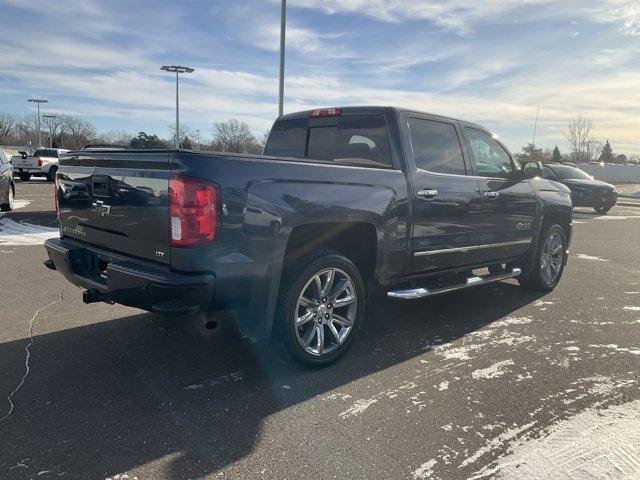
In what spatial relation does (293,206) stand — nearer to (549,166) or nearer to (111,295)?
(111,295)

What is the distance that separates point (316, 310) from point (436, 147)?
2.03 meters

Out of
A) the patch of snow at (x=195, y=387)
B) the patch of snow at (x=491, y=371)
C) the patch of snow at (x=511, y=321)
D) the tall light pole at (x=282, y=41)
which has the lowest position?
the patch of snow at (x=195, y=387)

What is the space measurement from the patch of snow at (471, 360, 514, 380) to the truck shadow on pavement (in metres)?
0.48

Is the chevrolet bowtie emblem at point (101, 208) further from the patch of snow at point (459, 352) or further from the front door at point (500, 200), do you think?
the front door at point (500, 200)

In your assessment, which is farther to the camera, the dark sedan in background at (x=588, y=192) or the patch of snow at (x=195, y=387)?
the dark sedan in background at (x=588, y=192)

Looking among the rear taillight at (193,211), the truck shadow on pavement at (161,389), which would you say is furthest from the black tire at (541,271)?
the rear taillight at (193,211)

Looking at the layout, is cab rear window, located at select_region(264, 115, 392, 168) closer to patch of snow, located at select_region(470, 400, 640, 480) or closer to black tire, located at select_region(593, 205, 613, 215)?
patch of snow, located at select_region(470, 400, 640, 480)

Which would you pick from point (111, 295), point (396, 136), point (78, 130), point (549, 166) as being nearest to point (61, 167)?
point (111, 295)

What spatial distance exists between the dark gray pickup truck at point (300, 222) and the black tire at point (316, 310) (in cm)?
1

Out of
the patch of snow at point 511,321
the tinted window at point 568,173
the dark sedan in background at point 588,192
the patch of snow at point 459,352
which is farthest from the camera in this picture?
the tinted window at point 568,173

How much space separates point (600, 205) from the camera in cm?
1864

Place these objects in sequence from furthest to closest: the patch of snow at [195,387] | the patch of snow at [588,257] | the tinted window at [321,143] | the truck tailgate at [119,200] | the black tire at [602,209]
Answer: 1. the black tire at [602,209]
2. the patch of snow at [588,257]
3. the tinted window at [321,143]
4. the patch of snow at [195,387]
5. the truck tailgate at [119,200]

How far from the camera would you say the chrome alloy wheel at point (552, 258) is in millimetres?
6473

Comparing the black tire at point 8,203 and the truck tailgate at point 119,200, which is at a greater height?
the truck tailgate at point 119,200
